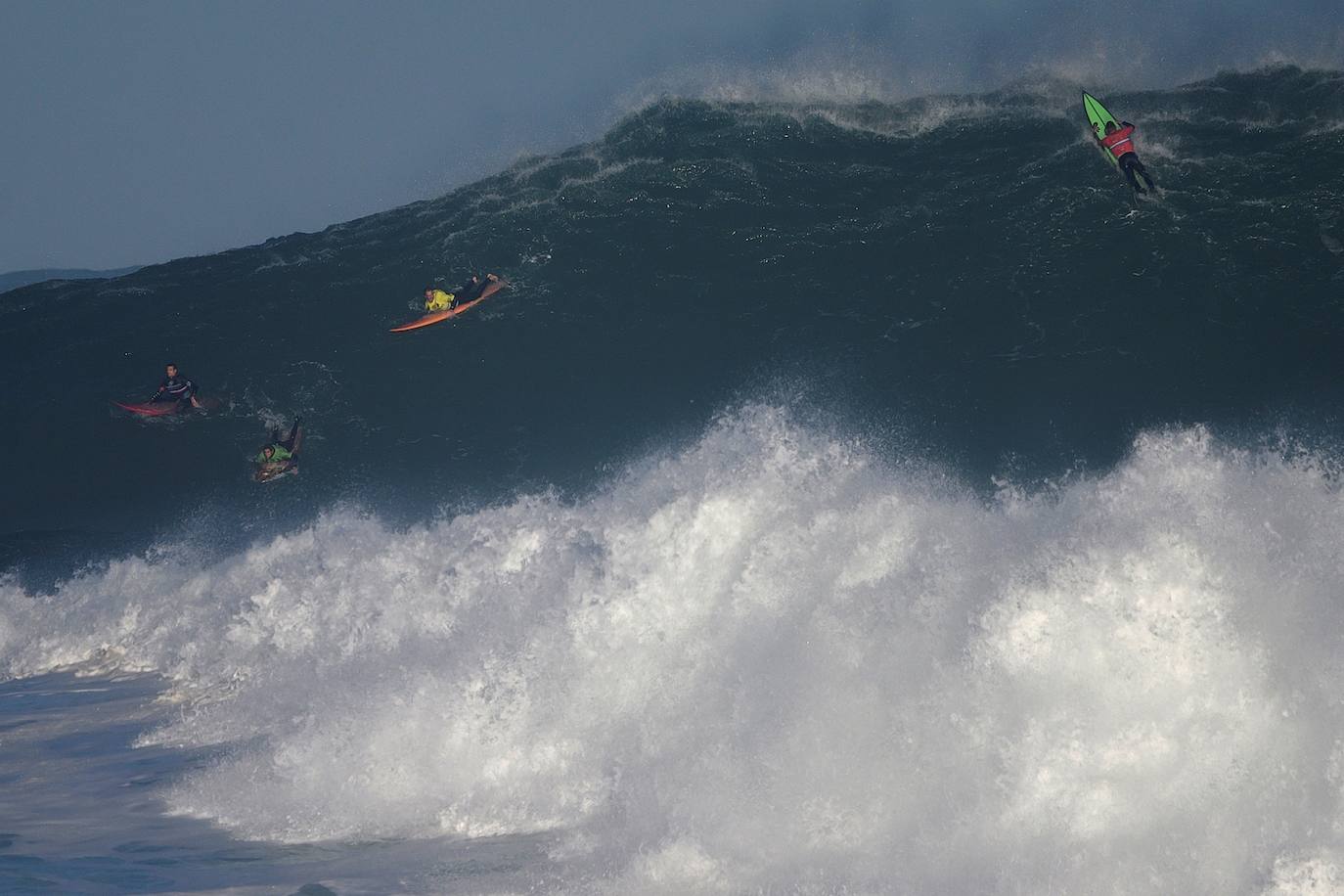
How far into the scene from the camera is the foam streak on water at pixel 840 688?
12273 mm

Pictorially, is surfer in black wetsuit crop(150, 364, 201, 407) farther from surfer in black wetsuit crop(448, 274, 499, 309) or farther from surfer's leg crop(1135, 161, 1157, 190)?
surfer's leg crop(1135, 161, 1157, 190)

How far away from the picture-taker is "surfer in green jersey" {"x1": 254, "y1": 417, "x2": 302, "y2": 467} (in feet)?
82.6

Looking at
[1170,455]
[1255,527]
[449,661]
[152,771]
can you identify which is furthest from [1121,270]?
[152,771]

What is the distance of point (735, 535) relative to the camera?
18484mm

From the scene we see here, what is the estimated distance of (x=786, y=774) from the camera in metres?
13.5

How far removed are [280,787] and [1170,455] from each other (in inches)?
598

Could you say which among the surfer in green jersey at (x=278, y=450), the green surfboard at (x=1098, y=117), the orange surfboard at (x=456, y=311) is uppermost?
the green surfboard at (x=1098, y=117)

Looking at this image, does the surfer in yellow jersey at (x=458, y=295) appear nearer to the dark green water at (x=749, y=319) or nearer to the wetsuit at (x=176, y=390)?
the dark green water at (x=749, y=319)

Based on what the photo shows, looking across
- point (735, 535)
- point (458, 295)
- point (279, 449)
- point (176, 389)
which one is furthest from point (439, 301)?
point (735, 535)

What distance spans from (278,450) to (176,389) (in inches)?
186

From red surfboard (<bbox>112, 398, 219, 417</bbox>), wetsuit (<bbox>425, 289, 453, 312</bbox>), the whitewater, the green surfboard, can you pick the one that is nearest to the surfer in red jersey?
the green surfboard

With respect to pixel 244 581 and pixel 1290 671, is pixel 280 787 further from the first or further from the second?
pixel 1290 671

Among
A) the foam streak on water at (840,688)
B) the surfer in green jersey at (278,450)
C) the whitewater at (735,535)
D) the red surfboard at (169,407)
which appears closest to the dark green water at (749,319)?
the whitewater at (735,535)

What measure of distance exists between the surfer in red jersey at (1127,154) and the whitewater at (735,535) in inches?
22.5
